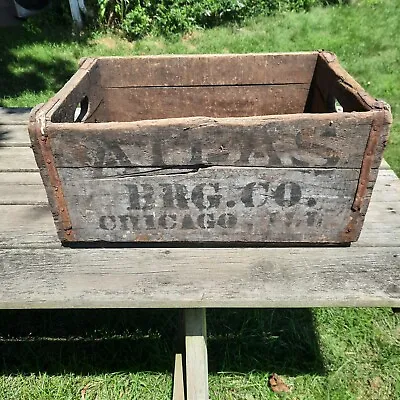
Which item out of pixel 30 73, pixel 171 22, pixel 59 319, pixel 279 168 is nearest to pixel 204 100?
pixel 279 168

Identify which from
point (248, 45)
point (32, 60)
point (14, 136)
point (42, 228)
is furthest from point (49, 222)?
point (248, 45)

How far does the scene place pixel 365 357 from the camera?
2.17 meters

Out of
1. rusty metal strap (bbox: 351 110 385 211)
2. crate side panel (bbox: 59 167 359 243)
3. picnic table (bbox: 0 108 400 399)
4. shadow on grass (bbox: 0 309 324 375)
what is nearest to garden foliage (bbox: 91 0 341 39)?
shadow on grass (bbox: 0 309 324 375)

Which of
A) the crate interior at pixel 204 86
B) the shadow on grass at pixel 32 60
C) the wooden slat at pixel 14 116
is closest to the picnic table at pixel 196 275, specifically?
the crate interior at pixel 204 86

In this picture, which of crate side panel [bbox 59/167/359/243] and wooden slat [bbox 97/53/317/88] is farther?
wooden slat [bbox 97/53/317/88]

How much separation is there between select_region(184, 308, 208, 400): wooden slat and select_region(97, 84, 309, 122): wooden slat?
935mm

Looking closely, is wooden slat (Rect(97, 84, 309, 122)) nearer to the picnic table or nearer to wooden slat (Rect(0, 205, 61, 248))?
wooden slat (Rect(0, 205, 61, 248))

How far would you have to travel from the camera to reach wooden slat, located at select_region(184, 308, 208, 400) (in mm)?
1477

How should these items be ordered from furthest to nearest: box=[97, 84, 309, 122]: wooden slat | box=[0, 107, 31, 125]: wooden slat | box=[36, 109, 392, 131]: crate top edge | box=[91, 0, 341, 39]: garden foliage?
1. box=[91, 0, 341, 39]: garden foliage
2. box=[0, 107, 31, 125]: wooden slat
3. box=[97, 84, 309, 122]: wooden slat
4. box=[36, 109, 392, 131]: crate top edge

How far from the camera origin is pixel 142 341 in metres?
2.27

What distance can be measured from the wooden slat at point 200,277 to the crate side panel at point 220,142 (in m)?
0.30

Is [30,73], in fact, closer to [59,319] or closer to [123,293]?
[59,319]

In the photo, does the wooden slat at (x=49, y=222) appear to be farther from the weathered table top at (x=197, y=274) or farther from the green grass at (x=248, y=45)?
the green grass at (x=248, y=45)

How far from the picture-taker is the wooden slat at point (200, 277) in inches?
50.7
